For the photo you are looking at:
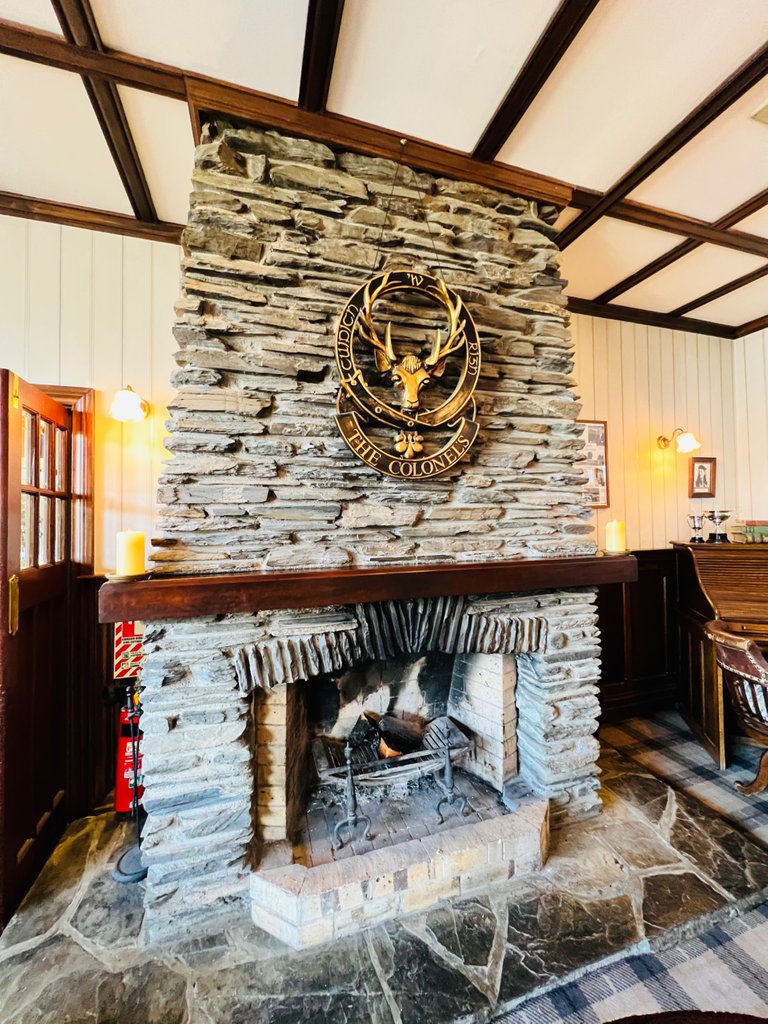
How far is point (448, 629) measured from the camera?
1.74 m

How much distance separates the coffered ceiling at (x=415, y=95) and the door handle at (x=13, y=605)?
71.6 inches

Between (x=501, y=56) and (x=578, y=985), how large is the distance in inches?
122

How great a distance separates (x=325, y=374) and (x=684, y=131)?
179 cm

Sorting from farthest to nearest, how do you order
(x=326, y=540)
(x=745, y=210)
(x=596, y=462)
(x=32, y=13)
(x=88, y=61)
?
(x=596, y=462), (x=745, y=210), (x=326, y=540), (x=88, y=61), (x=32, y=13)

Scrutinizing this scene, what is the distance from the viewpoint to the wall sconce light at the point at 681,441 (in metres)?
3.15

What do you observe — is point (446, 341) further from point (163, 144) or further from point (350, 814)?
point (350, 814)

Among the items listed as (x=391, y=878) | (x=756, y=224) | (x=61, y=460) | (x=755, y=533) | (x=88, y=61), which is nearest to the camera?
(x=88, y=61)

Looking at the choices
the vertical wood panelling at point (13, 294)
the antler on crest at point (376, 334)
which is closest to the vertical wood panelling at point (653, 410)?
the antler on crest at point (376, 334)

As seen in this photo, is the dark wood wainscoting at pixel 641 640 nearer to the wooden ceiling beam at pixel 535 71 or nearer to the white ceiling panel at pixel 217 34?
the wooden ceiling beam at pixel 535 71

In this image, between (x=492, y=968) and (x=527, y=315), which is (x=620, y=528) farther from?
(x=492, y=968)

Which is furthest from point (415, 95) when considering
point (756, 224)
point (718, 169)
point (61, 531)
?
point (61, 531)

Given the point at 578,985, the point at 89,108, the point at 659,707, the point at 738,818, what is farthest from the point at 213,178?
the point at 659,707

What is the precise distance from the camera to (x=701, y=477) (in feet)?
11.0

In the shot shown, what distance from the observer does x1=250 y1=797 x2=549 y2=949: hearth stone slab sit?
1406 mm
